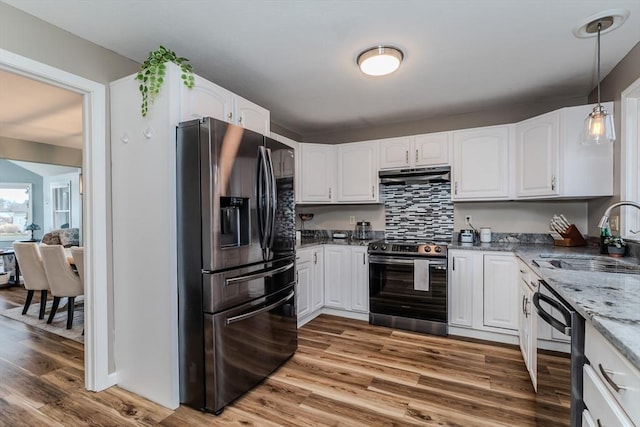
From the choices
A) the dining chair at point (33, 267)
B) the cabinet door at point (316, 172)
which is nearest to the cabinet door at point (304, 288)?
the cabinet door at point (316, 172)

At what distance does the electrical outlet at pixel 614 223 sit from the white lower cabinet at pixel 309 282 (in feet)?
8.61

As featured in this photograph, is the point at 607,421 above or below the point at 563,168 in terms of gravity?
below

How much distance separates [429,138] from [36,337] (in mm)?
4588

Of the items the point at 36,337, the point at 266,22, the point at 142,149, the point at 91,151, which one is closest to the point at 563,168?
the point at 266,22

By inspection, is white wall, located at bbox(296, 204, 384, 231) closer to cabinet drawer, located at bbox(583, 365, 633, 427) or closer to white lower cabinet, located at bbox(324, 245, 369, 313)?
white lower cabinet, located at bbox(324, 245, 369, 313)

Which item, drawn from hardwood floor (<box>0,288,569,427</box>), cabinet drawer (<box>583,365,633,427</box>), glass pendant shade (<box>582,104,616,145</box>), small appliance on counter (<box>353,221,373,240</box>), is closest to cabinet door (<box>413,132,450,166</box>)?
small appliance on counter (<box>353,221,373,240</box>)

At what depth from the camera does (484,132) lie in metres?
3.25

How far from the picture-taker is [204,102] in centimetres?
212

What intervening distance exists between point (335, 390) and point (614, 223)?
2537mm

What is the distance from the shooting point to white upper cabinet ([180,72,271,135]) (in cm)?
203

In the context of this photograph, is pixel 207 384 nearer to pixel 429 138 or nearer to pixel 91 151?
pixel 91 151

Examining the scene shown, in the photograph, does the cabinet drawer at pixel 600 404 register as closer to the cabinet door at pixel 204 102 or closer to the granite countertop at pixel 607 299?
the granite countertop at pixel 607 299

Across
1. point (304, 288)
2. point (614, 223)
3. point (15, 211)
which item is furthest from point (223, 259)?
point (15, 211)

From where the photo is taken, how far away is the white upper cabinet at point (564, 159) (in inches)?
101
